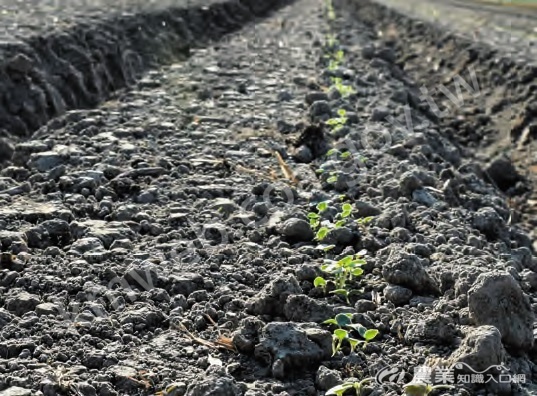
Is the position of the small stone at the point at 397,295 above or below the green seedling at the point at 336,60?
above

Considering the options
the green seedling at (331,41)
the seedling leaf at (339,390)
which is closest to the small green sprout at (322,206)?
the seedling leaf at (339,390)

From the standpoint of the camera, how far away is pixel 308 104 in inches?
276

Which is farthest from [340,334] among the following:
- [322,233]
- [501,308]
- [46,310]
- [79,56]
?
[79,56]

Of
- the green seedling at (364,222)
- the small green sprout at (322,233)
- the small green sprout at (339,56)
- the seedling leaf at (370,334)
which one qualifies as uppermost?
the small green sprout at (322,233)

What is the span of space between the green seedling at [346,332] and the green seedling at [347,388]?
198 mm

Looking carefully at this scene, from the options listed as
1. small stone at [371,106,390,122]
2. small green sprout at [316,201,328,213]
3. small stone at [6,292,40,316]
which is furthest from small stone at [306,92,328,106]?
small stone at [6,292,40,316]

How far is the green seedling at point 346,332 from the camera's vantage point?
2.90m

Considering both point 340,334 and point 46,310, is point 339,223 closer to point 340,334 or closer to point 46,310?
point 340,334

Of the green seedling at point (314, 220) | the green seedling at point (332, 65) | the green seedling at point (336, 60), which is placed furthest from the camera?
the green seedling at point (336, 60)

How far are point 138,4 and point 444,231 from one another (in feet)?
25.4

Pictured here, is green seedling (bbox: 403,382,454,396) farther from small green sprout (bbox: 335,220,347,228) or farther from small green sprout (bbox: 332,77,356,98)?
small green sprout (bbox: 332,77,356,98)

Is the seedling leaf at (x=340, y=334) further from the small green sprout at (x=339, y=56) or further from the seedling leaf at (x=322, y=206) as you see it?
the small green sprout at (x=339, y=56)

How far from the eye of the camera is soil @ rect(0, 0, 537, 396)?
2.85 meters

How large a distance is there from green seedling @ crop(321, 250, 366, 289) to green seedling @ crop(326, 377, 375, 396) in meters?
0.73
